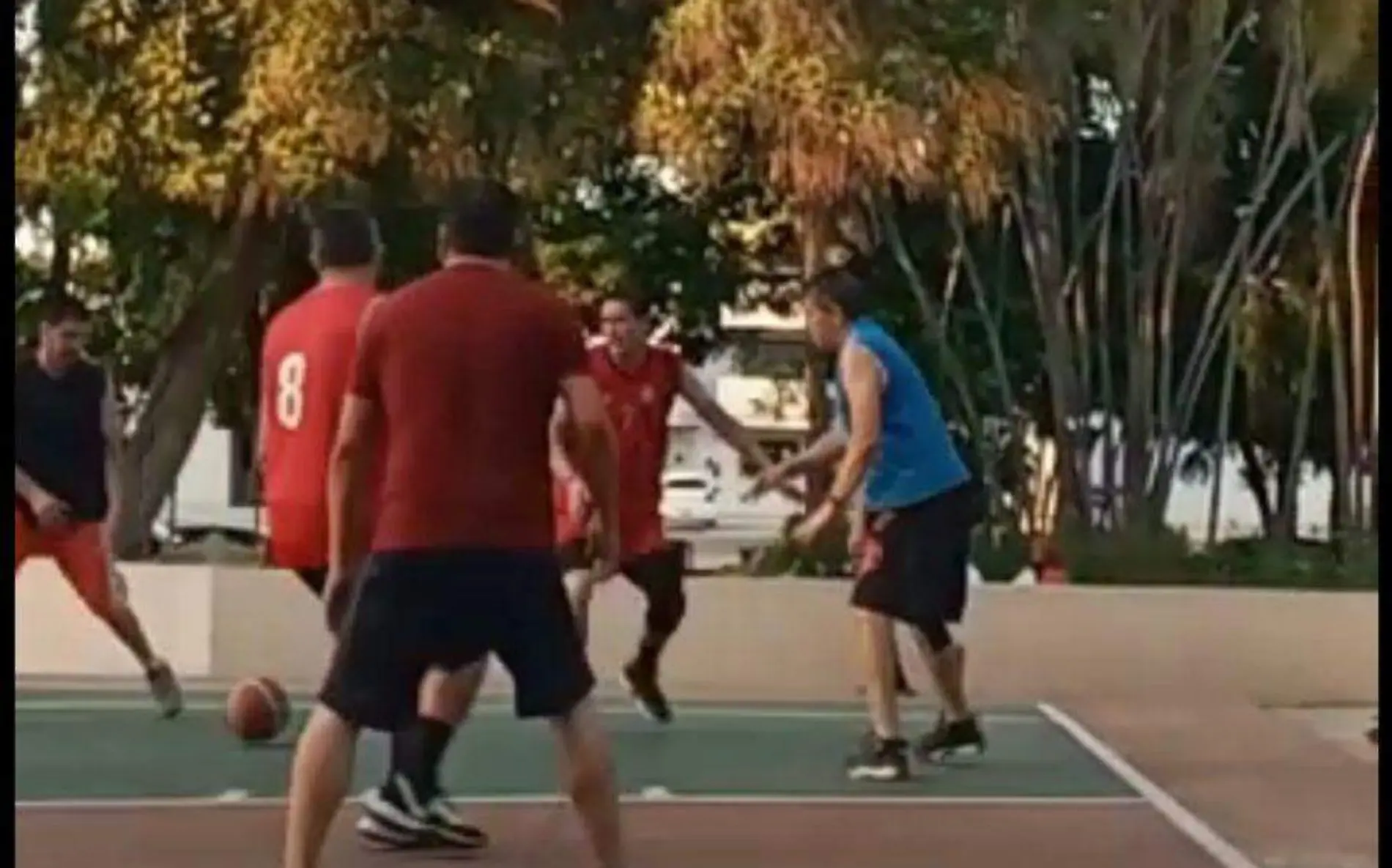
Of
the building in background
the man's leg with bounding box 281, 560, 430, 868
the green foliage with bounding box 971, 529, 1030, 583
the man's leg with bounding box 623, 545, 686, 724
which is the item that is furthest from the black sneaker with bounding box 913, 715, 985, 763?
the building in background

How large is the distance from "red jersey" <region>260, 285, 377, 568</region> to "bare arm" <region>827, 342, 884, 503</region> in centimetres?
173

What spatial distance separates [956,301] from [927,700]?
1298cm

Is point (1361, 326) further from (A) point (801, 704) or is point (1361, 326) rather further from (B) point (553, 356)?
(B) point (553, 356)

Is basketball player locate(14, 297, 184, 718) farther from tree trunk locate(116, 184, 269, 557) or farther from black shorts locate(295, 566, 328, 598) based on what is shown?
tree trunk locate(116, 184, 269, 557)

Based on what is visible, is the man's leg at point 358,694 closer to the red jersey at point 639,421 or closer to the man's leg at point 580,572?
the man's leg at point 580,572

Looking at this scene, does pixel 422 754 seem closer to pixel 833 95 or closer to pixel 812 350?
pixel 833 95

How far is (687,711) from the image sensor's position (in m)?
12.9

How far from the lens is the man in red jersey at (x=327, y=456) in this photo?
26.8 ft

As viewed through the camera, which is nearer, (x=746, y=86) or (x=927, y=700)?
(x=927, y=700)

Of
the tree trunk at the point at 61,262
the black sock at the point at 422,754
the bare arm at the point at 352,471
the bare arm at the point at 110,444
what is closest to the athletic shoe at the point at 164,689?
the bare arm at the point at 110,444

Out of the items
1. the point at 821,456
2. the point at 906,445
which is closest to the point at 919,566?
the point at 906,445

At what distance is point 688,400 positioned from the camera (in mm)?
11023

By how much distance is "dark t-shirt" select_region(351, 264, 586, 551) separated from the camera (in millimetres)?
6934

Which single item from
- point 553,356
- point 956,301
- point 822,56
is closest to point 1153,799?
point 553,356
